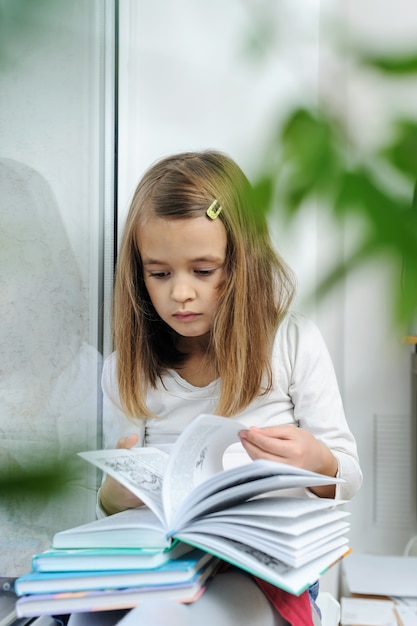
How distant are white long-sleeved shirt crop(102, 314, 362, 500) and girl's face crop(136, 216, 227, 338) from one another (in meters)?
0.14

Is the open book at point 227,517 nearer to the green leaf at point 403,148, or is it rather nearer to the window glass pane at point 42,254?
the window glass pane at point 42,254

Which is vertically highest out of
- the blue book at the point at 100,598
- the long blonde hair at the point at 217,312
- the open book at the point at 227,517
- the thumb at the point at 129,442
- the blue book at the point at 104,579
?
the long blonde hair at the point at 217,312

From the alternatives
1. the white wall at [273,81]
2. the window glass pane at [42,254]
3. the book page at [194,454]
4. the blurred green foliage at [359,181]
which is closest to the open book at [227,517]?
the book page at [194,454]

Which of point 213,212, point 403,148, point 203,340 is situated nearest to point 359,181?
point 403,148

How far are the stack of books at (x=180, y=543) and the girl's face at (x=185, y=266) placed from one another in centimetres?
33

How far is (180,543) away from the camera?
2.75ft

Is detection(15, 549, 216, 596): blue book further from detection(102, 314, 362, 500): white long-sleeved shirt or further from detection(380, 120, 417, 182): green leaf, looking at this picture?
detection(380, 120, 417, 182): green leaf

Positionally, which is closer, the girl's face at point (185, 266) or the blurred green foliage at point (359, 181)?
the blurred green foliage at point (359, 181)

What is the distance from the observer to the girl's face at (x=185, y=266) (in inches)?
43.4

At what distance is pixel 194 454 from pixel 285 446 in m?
0.12

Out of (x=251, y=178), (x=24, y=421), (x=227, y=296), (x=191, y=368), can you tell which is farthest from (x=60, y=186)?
→ (x=251, y=178)

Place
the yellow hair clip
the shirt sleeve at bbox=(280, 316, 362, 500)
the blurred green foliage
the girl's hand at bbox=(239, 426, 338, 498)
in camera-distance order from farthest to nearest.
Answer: the shirt sleeve at bbox=(280, 316, 362, 500) → the yellow hair clip → the girl's hand at bbox=(239, 426, 338, 498) → the blurred green foliage

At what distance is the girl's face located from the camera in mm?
1104

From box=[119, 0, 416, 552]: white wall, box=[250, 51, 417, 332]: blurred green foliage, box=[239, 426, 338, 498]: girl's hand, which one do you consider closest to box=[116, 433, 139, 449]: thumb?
box=[239, 426, 338, 498]: girl's hand
